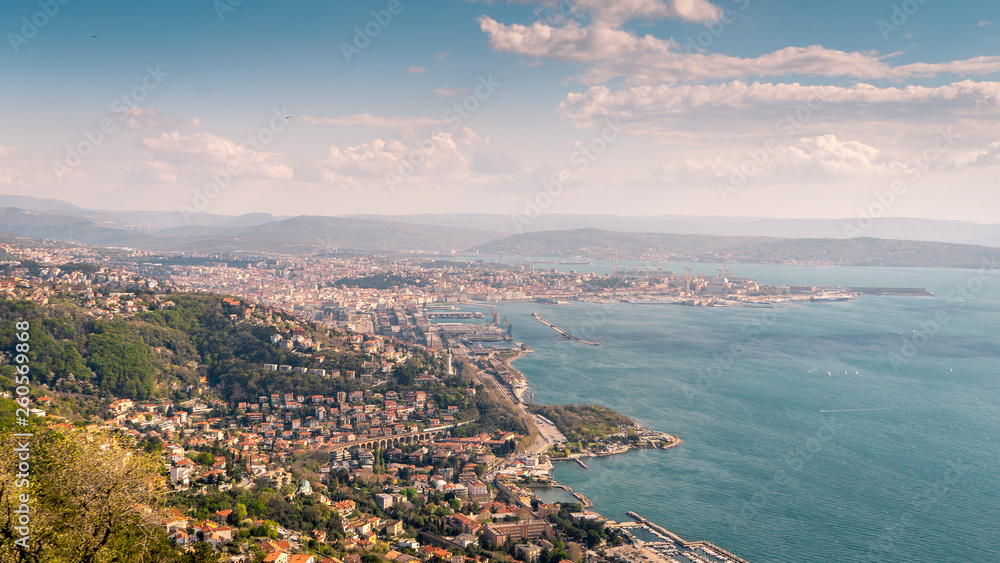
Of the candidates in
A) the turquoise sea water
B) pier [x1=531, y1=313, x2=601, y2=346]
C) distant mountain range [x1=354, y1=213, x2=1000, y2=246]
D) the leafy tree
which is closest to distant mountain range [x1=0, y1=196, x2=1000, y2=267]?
distant mountain range [x1=354, y1=213, x2=1000, y2=246]

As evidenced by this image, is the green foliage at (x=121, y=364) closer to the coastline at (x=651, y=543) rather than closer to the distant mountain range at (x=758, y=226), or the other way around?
the coastline at (x=651, y=543)

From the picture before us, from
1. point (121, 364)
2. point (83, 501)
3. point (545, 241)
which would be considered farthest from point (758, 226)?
point (83, 501)

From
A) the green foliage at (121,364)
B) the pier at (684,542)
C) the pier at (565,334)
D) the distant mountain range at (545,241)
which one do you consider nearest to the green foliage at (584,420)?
the pier at (684,542)

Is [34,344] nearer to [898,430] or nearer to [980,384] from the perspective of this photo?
[898,430]

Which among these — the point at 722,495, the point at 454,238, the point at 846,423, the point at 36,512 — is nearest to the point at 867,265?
the point at 454,238

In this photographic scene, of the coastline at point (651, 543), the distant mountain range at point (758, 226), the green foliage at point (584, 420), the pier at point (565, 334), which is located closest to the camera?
the coastline at point (651, 543)

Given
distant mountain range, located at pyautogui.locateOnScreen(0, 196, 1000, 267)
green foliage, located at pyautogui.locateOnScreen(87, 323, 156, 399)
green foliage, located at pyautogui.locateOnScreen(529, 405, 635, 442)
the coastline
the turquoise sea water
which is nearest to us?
the coastline

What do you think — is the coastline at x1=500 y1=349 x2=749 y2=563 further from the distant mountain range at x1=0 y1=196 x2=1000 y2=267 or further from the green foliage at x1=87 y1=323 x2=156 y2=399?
the distant mountain range at x1=0 y1=196 x2=1000 y2=267

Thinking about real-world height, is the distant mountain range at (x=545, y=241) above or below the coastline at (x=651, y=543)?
above

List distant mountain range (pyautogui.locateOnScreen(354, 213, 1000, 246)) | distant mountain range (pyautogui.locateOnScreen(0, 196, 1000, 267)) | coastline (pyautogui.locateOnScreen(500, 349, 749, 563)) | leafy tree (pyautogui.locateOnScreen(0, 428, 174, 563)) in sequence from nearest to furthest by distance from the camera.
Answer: leafy tree (pyautogui.locateOnScreen(0, 428, 174, 563))
coastline (pyautogui.locateOnScreen(500, 349, 749, 563))
distant mountain range (pyautogui.locateOnScreen(0, 196, 1000, 267))
distant mountain range (pyautogui.locateOnScreen(354, 213, 1000, 246))
